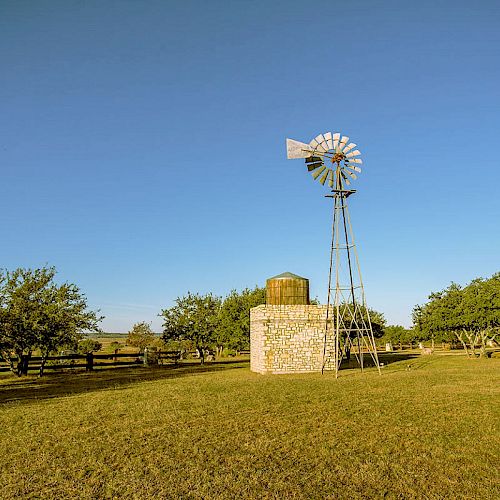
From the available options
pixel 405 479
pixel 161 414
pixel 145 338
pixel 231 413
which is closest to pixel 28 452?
pixel 161 414

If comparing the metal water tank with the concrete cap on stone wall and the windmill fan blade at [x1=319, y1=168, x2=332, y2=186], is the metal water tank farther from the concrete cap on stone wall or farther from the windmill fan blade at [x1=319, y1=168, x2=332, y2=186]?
the windmill fan blade at [x1=319, y1=168, x2=332, y2=186]

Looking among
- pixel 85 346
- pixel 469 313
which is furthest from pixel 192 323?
pixel 469 313

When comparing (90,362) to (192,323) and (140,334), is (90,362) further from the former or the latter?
(140,334)

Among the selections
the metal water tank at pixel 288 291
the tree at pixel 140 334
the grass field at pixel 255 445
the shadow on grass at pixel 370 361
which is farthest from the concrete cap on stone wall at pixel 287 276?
the tree at pixel 140 334

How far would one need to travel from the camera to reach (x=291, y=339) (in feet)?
90.2

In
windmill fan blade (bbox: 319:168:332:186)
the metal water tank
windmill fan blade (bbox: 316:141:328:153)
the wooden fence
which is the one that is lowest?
the wooden fence

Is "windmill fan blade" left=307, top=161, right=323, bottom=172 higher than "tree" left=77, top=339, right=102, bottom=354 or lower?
higher

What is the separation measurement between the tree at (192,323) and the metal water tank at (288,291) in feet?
42.4

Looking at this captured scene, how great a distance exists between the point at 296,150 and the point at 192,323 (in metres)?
22.6

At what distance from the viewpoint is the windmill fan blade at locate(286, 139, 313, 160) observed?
25.4 metres

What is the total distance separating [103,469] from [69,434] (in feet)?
11.5

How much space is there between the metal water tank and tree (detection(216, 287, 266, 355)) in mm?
13657

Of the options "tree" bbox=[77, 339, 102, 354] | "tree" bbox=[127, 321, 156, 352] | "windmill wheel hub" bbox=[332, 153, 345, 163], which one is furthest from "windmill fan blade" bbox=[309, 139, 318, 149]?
"tree" bbox=[127, 321, 156, 352]

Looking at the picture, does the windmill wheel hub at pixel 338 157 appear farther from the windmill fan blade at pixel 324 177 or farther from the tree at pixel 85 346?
the tree at pixel 85 346
